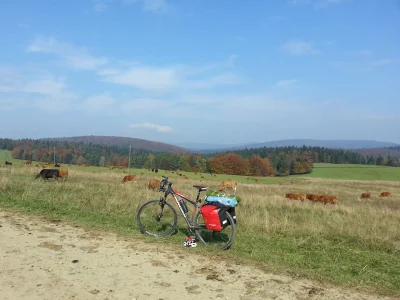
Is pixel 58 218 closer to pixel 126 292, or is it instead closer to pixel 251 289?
pixel 126 292

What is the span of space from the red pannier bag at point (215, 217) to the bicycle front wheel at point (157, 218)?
1.10 m

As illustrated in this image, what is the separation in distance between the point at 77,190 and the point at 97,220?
5484 millimetres

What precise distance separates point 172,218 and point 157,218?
38 cm

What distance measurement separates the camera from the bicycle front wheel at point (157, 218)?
24.7ft

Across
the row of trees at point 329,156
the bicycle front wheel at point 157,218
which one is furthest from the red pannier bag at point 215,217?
the row of trees at point 329,156

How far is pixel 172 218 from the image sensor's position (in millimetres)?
7578

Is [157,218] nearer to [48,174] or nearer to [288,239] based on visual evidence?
[288,239]

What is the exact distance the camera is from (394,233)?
27.5 feet

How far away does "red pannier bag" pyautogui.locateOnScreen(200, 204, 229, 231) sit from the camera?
6.56m

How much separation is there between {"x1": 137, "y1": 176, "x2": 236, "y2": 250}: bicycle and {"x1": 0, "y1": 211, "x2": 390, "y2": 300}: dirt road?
987mm

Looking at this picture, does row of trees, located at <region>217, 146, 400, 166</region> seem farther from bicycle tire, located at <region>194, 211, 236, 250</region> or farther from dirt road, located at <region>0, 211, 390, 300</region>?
dirt road, located at <region>0, 211, 390, 300</region>

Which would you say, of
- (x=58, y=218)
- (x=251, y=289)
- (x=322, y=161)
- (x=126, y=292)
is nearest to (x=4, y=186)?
(x=58, y=218)

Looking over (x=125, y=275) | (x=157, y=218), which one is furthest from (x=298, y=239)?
(x=125, y=275)

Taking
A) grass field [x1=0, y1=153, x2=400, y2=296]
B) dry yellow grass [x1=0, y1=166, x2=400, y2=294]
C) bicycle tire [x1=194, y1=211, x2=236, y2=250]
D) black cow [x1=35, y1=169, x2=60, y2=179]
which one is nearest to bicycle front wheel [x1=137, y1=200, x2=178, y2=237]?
grass field [x1=0, y1=153, x2=400, y2=296]
